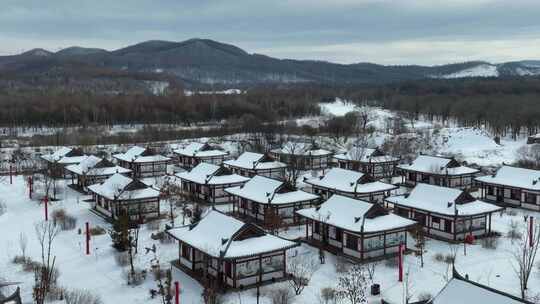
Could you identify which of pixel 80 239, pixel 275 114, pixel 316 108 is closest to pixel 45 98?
pixel 275 114

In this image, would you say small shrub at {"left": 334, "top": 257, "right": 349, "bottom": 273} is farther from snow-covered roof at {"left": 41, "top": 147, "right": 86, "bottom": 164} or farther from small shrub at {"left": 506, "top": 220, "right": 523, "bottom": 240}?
snow-covered roof at {"left": 41, "top": 147, "right": 86, "bottom": 164}

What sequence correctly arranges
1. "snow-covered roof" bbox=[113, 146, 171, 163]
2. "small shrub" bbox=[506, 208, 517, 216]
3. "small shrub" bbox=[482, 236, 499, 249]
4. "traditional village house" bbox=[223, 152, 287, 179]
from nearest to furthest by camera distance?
"small shrub" bbox=[482, 236, 499, 249]
"small shrub" bbox=[506, 208, 517, 216]
"traditional village house" bbox=[223, 152, 287, 179]
"snow-covered roof" bbox=[113, 146, 171, 163]

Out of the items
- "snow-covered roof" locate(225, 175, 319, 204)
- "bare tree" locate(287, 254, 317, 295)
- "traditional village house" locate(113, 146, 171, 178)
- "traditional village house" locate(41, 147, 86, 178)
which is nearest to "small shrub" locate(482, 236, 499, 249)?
"bare tree" locate(287, 254, 317, 295)

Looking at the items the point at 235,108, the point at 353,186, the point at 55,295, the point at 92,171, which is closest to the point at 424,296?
the point at 353,186

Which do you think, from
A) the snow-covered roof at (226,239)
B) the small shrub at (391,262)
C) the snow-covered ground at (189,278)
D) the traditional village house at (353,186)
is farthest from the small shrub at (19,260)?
the traditional village house at (353,186)

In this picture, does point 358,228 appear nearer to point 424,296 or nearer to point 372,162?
point 424,296

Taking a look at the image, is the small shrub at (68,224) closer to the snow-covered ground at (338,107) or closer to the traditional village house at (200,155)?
the traditional village house at (200,155)
